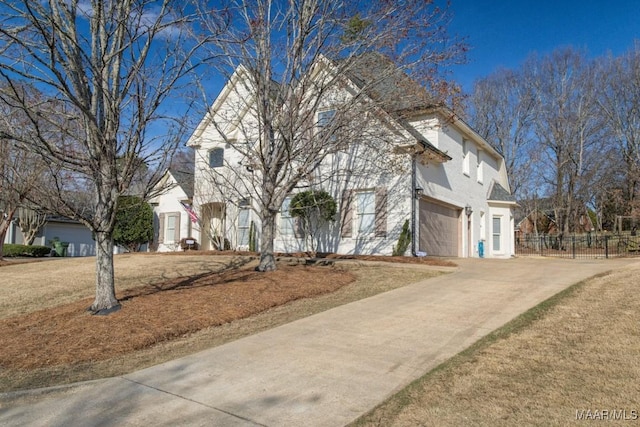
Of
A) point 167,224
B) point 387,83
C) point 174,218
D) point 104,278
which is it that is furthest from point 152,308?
point 167,224

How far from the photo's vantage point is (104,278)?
7820mm

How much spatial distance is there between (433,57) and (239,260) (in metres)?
8.58

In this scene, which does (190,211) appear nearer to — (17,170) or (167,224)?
(167,224)

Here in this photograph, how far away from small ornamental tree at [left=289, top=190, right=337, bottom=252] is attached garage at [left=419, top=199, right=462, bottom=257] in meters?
3.37

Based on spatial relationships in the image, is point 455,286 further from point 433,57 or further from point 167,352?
point 167,352

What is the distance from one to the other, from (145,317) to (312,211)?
1020cm

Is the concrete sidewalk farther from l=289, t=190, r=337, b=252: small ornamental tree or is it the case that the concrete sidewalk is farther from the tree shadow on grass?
l=289, t=190, r=337, b=252: small ornamental tree

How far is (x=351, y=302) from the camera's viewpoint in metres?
8.78

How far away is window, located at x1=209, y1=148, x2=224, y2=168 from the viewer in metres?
21.0

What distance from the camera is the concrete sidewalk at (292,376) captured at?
4086 millimetres

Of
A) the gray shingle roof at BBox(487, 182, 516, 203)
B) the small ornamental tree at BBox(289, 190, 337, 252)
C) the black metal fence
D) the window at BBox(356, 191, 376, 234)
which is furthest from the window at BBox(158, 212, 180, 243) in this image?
the black metal fence

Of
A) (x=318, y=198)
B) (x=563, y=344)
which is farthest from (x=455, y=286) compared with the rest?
(x=318, y=198)

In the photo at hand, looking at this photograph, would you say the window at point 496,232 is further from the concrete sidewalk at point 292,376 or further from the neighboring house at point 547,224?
the neighboring house at point 547,224

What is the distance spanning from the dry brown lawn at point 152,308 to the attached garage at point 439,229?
10.2 feet
